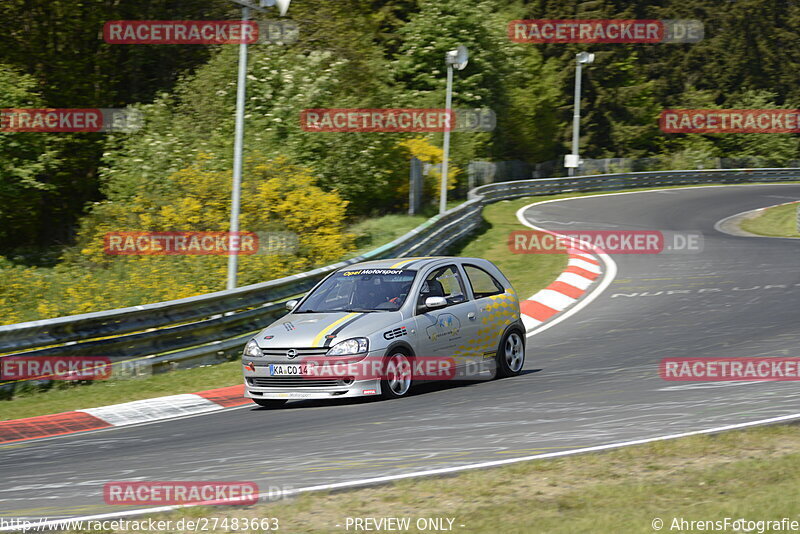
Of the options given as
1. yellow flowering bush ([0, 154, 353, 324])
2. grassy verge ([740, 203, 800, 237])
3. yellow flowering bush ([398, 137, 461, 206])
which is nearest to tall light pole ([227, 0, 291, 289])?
yellow flowering bush ([0, 154, 353, 324])

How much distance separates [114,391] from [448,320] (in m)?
4.24

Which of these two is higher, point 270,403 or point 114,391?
A: point 270,403

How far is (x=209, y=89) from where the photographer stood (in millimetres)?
30141

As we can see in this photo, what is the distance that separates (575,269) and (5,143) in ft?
56.0

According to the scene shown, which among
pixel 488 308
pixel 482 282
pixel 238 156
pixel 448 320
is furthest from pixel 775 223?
pixel 448 320

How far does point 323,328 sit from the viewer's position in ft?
33.1

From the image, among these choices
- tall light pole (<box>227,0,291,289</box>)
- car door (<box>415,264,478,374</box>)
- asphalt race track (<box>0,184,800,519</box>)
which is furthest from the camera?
tall light pole (<box>227,0,291,289</box>)

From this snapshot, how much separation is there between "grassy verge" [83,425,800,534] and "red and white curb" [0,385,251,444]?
4.86 m

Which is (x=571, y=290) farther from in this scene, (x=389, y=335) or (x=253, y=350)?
(x=253, y=350)

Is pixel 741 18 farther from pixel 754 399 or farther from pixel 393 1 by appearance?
pixel 754 399

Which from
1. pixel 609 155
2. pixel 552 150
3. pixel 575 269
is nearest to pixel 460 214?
pixel 575 269

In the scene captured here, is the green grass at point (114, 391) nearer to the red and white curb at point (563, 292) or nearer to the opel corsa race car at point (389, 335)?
the opel corsa race car at point (389, 335)

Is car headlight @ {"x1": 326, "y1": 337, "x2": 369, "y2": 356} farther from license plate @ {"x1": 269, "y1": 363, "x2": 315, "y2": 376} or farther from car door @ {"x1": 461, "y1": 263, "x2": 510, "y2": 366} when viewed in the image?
car door @ {"x1": 461, "y1": 263, "x2": 510, "y2": 366}

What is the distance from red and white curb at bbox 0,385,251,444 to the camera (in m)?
9.86
